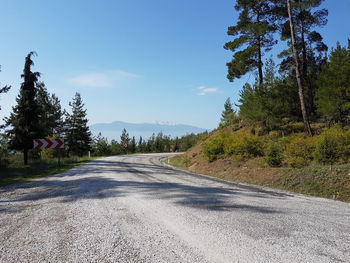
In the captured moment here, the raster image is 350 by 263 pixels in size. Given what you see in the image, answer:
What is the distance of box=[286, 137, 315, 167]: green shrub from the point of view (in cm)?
1030

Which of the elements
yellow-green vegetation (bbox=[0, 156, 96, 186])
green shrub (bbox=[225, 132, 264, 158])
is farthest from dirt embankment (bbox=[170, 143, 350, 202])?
yellow-green vegetation (bbox=[0, 156, 96, 186])

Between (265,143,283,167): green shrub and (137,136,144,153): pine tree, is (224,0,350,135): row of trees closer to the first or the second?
(265,143,283,167): green shrub

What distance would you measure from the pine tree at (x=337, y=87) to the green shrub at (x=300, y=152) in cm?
534

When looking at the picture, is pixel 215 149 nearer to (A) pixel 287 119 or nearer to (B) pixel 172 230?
(A) pixel 287 119

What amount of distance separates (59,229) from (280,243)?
3.48 metres

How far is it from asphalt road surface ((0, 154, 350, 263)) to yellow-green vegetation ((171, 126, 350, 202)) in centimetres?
213

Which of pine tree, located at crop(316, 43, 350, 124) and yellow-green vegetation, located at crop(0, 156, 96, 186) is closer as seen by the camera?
yellow-green vegetation, located at crop(0, 156, 96, 186)

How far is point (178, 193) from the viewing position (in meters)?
6.56

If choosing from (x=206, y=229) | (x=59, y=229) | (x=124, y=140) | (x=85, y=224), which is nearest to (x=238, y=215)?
(x=206, y=229)

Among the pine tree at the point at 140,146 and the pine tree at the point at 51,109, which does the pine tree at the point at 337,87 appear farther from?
the pine tree at the point at 140,146

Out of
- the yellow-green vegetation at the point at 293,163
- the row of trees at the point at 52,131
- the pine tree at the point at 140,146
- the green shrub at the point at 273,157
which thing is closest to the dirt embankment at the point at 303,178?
the yellow-green vegetation at the point at 293,163

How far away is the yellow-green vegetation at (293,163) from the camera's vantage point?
7641 millimetres

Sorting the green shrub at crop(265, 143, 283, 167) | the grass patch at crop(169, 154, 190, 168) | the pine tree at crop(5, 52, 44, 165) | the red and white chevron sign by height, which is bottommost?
the grass patch at crop(169, 154, 190, 168)

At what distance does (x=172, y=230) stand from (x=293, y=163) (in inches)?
348
